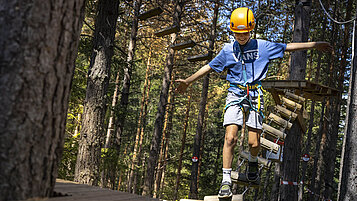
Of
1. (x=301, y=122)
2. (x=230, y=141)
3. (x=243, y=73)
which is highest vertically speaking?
(x=243, y=73)

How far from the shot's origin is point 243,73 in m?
4.31

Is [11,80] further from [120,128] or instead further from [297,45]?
[120,128]

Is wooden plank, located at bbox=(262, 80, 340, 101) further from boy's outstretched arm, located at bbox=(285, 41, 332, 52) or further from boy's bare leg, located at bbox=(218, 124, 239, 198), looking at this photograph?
boy's bare leg, located at bbox=(218, 124, 239, 198)

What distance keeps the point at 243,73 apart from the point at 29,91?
9.92 ft

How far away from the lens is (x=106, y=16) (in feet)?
22.5

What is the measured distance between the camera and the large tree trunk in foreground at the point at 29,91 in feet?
5.66

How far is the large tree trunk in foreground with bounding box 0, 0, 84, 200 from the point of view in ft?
5.66

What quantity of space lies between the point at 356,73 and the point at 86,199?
4.73m

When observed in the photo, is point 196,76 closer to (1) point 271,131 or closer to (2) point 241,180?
(2) point 241,180

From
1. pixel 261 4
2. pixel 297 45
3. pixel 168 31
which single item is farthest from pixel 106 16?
pixel 261 4

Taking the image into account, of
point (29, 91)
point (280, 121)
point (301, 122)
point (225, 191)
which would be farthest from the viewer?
point (301, 122)

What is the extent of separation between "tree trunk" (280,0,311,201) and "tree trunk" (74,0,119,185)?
4496mm

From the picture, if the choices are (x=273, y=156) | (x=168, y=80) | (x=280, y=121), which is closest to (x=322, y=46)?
(x=273, y=156)

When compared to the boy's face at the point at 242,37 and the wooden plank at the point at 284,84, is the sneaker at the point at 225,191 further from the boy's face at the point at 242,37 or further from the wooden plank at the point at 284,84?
the wooden plank at the point at 284,84
